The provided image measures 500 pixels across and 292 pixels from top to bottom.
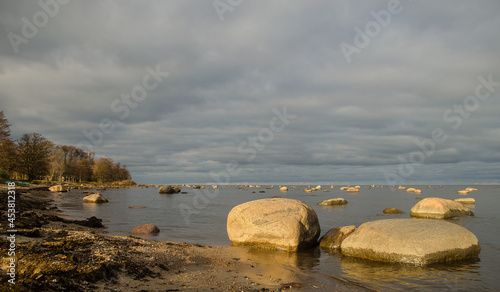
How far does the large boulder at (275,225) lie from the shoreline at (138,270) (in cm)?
235

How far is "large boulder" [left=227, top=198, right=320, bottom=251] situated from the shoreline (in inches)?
92.7

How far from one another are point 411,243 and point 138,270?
1028 cm

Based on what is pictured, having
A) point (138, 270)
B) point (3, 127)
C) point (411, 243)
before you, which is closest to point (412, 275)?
point (411, 243)

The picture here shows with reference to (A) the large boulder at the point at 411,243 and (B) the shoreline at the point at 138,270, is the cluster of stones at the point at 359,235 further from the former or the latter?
(B) the shoreline at the point at 138,270

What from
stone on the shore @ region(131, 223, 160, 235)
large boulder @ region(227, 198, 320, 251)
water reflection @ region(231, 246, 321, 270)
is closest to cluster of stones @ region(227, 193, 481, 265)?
large boulder @ region(227, 198, 320, 251)

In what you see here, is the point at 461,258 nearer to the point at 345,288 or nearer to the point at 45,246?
the point at 345,288

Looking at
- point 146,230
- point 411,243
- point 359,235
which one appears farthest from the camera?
point 146,230

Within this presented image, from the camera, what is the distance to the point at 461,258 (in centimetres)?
1185

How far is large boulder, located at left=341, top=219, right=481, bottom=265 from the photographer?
36.8ft

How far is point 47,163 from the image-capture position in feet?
240

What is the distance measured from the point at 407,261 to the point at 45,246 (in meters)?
12.6

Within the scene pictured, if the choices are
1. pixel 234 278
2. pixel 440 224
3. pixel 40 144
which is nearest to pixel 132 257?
pixel 234 278

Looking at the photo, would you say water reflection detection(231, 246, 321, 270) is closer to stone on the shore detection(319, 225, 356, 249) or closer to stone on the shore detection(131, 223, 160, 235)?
stone on the shore detection(319, 225, 356, 249)

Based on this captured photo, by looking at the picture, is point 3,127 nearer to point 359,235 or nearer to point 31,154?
point 31,154
